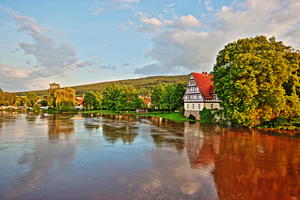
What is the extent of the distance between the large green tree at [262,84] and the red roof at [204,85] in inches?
497

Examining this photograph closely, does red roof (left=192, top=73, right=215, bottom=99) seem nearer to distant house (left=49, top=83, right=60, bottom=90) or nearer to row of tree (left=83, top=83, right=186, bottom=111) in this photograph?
row of tree (left=83, top=83, right=186, bottom=111)

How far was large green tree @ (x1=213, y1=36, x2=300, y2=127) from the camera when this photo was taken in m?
24.4

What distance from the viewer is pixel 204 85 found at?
140 feet

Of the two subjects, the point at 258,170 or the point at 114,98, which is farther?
the point at 114,98

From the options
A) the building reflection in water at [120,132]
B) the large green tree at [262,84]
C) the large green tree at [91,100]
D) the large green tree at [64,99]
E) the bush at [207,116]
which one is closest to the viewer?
the building reflection in water at [120,132]

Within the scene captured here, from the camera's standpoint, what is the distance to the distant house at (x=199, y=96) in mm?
40062

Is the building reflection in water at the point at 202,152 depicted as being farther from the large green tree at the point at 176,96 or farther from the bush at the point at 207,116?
the large green tree at the point at 176,96

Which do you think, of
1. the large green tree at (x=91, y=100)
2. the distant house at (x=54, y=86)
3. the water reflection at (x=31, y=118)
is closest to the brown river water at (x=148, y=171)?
the water reflection at (x=31, y=118)

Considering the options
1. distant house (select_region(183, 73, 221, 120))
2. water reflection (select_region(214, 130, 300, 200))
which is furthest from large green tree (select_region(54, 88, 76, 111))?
water reflection (select_region(214, 130, 300, 200))

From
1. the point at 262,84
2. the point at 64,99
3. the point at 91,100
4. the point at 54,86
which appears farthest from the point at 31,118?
the point at 262,84

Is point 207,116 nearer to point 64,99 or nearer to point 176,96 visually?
point 176,96

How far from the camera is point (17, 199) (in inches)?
305

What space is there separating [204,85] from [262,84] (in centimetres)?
1813

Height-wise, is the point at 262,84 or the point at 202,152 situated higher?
the point at 262,84
